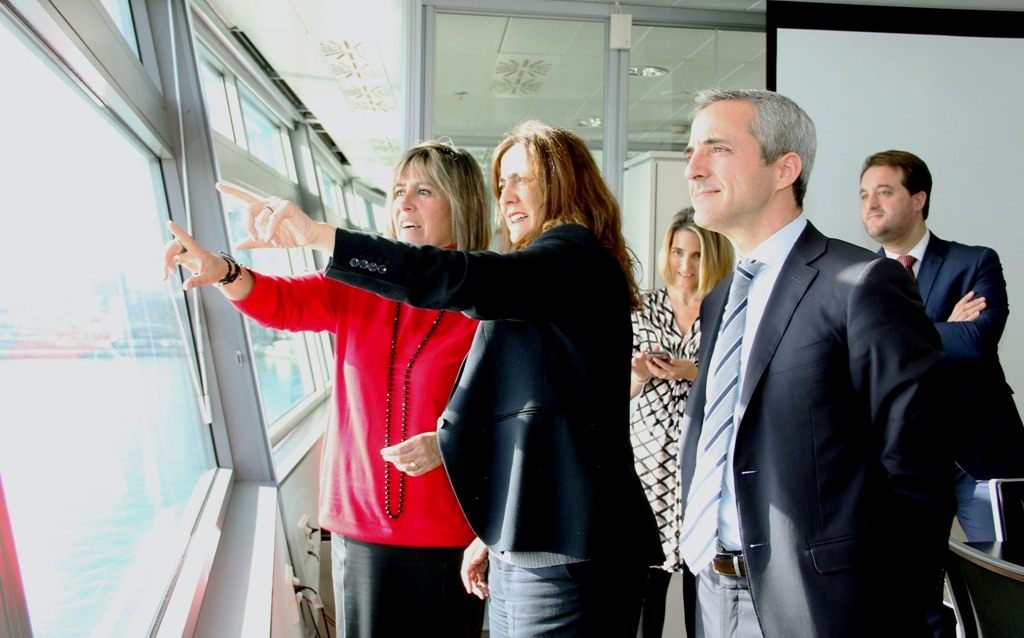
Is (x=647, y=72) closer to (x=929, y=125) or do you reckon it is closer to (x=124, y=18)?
(x=929, y=125)

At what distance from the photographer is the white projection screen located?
384cm

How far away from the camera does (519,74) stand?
194 inches

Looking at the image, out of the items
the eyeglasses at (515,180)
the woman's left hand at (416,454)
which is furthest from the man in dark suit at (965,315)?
the woman's left hand at (416,454)

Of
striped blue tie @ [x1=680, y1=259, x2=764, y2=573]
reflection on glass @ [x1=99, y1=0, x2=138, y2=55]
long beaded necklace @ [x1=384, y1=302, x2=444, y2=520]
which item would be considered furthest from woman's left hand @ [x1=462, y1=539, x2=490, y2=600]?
reflection on glass @ [x1=99, y1=0, x2=138, y2=55]

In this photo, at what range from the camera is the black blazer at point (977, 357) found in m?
2.57

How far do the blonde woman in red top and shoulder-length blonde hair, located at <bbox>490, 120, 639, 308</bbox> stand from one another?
15.0 inches

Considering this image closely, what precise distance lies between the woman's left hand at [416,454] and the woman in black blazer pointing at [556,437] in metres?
0.13

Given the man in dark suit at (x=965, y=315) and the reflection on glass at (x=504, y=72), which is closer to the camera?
the man in dark suit at (x=965, y=315)

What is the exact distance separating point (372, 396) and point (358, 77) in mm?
4598

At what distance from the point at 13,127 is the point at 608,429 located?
1.14 meters

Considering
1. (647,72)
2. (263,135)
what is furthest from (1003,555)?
(263,135)

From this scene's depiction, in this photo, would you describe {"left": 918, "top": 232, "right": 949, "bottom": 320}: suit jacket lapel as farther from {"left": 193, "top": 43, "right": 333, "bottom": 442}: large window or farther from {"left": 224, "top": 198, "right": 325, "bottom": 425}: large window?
{"left": 224, "top": 198, "right": 325, "bottom": 425}: large window

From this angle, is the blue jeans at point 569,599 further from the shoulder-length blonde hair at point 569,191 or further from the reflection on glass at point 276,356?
the reflection on glass at point 276,356

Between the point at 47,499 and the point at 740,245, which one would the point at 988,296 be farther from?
the point at 47,499
